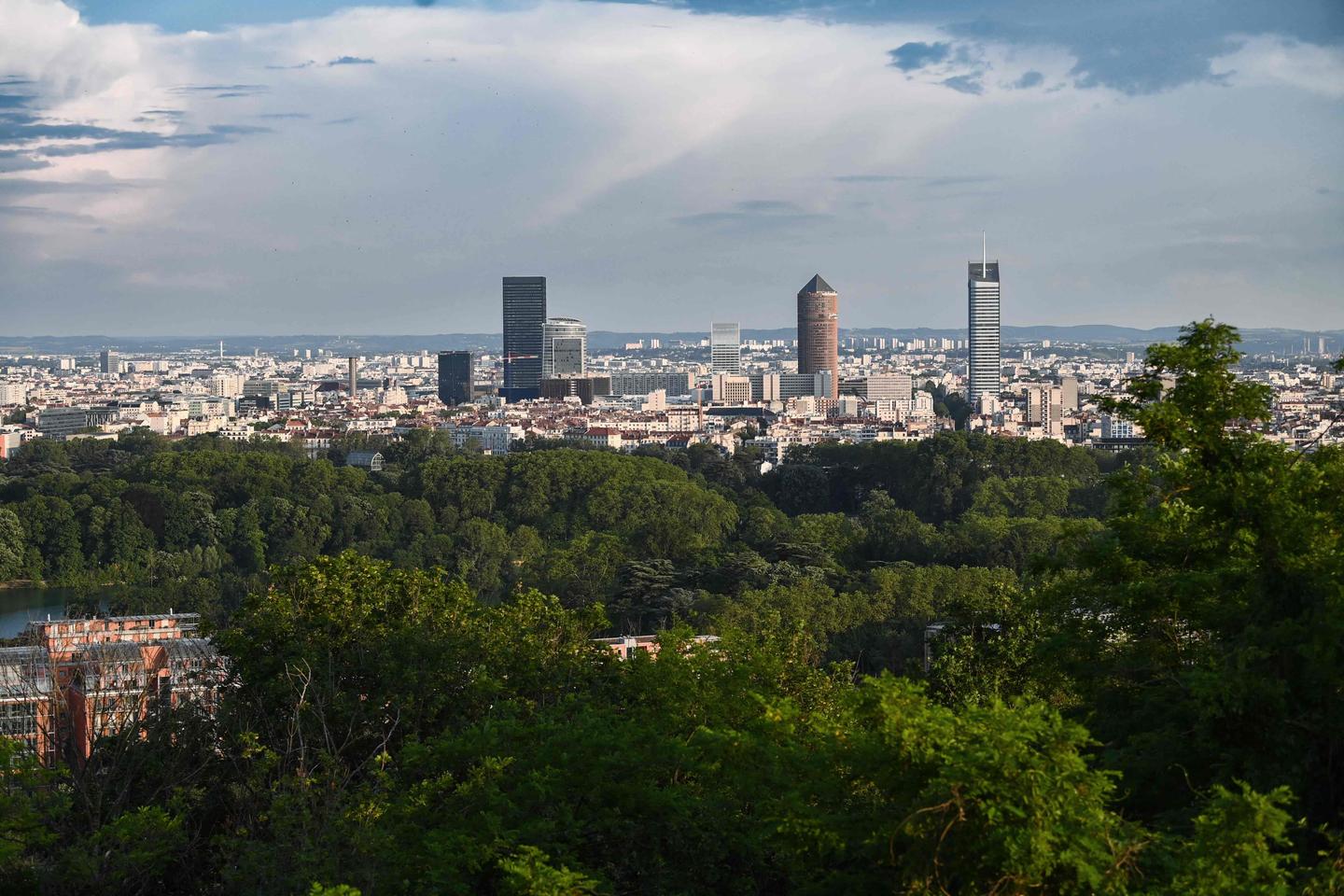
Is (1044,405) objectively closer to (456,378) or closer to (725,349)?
(456,378)

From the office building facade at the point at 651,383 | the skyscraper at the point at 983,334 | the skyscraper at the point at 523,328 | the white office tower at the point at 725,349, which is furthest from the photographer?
the white office tower at the point at 725,349

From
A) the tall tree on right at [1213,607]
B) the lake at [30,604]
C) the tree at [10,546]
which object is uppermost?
the tall tree on right at [1213,607]

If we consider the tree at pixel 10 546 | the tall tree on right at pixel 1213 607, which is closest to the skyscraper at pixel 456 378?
the tree at pixel 10 546

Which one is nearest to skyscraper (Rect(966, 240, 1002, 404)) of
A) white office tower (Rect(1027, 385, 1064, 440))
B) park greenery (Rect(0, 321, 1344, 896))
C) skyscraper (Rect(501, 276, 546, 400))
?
white office tower (Rect(1027, 385, 1064, 440))

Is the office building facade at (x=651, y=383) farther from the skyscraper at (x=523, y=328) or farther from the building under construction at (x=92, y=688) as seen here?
the building under construction at (x=92, y=688)

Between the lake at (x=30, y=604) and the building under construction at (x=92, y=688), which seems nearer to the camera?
the building under construction at (x=92, y=688)

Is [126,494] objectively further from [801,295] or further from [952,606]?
[801,295]

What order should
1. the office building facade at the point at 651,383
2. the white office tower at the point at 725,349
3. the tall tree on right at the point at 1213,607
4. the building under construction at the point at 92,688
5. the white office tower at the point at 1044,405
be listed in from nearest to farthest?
A: the tall tree on right at the point at 1213,607 → the building under construction at the point at 92,688 → the white office tower at the point at 1044,405 → the office building facade at the point at 651,383 → the white office tower at the point at 725,349
